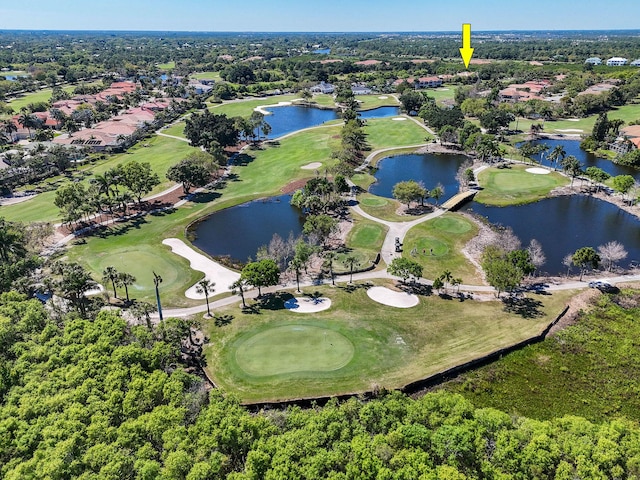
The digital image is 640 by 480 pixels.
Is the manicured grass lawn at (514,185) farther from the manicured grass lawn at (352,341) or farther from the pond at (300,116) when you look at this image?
the pond at (300,116)

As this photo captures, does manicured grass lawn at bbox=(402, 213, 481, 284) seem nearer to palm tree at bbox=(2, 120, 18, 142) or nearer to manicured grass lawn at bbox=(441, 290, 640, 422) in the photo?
manicured grass lawn at bbox=(441, 290, 640, 422)

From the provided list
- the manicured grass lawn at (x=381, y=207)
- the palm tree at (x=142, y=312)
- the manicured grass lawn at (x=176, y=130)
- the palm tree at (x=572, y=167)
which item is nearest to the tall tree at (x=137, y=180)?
the manicured grass lawn at (x=381, y=207)

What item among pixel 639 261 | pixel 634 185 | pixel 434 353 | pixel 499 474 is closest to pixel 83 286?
pixel 434 353

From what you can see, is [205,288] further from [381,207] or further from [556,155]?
[556,155]

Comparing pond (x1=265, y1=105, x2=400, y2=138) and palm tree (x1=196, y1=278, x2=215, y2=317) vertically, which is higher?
pond (x1=265, y1=105, x2=400, y2=138)

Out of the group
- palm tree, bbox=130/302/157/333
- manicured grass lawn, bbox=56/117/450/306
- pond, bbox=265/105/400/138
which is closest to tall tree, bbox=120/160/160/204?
manicured grass lawn, bbox=56/117/450/306

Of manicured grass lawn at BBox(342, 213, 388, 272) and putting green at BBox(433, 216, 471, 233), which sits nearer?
manicured grass lawn at BBox(342, 213, 388, 272)

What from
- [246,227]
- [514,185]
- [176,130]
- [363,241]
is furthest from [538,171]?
[176,130]
